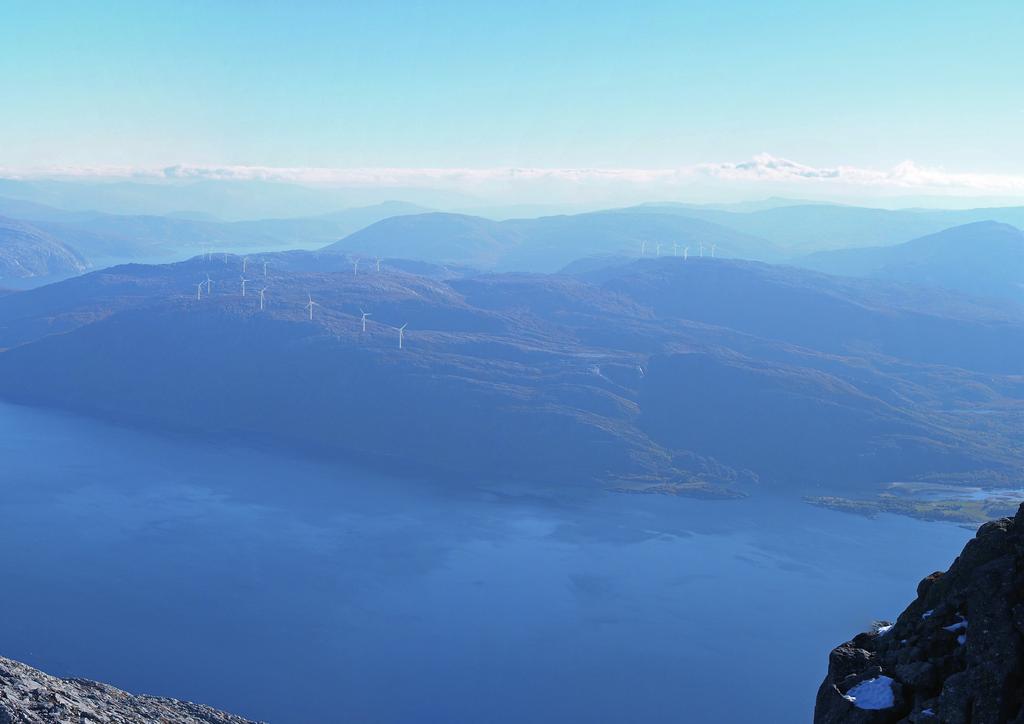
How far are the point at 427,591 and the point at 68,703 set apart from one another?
53371 millimetres

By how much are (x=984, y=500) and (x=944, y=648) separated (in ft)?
328

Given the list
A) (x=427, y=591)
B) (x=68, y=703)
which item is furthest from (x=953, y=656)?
(x=427, y=591)

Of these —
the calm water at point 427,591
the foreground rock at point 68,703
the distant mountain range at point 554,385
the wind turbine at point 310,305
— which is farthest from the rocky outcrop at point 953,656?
the wind turbine at point 310,305

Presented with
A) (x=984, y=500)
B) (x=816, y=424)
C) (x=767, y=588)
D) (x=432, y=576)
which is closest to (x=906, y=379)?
(x=816, y=424)

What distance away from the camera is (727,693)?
57.5 meters

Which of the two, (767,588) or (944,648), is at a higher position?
(944,648)

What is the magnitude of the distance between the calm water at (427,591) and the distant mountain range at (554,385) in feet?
45.9

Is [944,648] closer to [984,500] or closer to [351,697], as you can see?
[351,697]

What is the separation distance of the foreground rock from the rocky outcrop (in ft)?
49.0

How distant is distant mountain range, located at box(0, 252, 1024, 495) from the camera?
119625mm

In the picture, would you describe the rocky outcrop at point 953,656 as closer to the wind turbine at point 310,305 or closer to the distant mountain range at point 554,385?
the distant mountain range at point 554,385

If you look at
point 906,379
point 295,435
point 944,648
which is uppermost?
point 944,648

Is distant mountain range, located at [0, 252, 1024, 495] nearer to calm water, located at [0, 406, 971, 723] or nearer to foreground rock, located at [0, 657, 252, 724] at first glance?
calm water, located at [0, 406, 971, 723]

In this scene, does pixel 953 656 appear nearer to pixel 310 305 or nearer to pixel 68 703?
pixel 68 703
